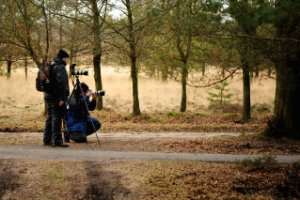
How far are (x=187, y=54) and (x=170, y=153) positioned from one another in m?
13.1

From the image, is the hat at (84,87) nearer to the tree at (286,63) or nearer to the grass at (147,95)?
the tree at (286,63)

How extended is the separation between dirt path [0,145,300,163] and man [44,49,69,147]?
0.45 meters

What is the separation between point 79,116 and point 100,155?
209cm

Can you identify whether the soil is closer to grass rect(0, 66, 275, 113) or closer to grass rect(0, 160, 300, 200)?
grass rect(0, 160, 300, 200)

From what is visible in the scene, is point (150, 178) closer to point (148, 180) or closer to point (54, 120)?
point (148, 180)

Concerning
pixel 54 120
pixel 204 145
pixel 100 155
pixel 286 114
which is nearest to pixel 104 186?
pixel 100 155

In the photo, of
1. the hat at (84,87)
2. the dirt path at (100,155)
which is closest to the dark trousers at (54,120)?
the dirt path at (100,155)

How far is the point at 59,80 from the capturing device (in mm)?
11164

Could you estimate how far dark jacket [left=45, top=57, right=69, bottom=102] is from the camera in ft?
36.7

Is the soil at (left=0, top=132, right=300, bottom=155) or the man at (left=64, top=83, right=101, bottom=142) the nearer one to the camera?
the soil at (left=0, top=132, right=300, bottom=155)

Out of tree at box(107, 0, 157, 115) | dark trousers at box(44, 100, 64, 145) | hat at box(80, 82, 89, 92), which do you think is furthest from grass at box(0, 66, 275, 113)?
dark trousers at box(44, 100, 64, 145)

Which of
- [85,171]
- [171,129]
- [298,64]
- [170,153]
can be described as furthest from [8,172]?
[171,129]

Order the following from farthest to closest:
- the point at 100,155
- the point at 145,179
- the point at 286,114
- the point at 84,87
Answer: the point at 286,114
the point at 84,87
the point at 100,155
the point at 145,179

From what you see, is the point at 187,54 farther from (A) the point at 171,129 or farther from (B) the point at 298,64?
(B) the point at 298,64
